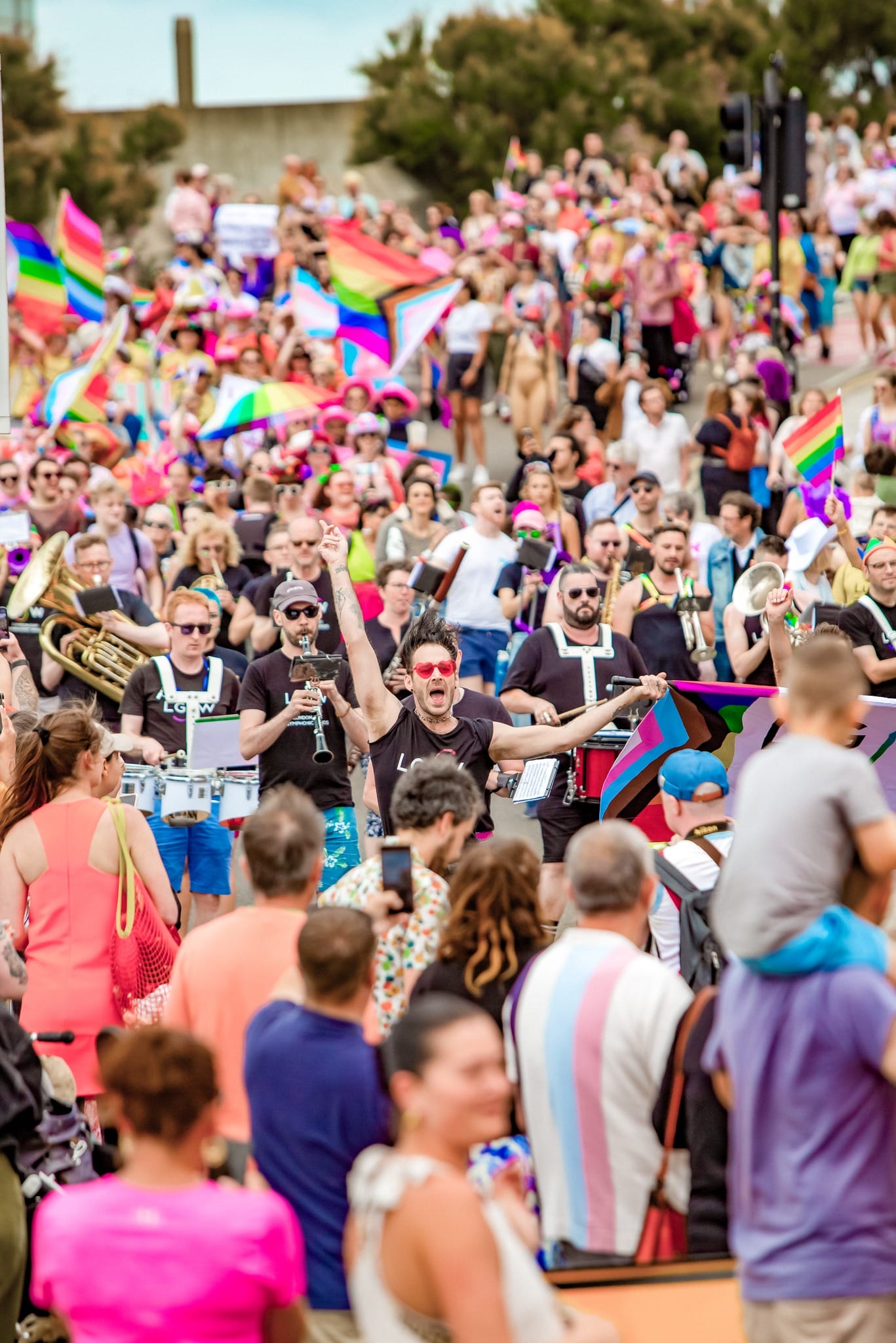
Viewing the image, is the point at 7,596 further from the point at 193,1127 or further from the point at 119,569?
the point at 193,1127

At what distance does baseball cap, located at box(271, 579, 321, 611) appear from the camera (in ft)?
26.2

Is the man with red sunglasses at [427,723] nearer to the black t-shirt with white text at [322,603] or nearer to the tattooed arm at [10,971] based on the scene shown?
the black t-shirt with white text at [322,603]

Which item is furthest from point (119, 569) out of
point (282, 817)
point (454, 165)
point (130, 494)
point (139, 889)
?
point (454, 165)

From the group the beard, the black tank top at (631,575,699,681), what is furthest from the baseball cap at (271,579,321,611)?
the black tank top at (631,575,699,681)

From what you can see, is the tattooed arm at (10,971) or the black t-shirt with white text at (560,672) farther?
the black t-shirt with white text at (560,672)

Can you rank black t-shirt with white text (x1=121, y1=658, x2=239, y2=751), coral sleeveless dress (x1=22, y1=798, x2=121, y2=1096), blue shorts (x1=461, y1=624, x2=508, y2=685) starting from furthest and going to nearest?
blue shorts (x1=461, y1=624, x2=508, y2=685)
black t-shirt with white text (x1=121, y1=658, x2=239, y2=751)
coral sleeveless dress (x1=22, y1=798, x2=121, y2=1096)

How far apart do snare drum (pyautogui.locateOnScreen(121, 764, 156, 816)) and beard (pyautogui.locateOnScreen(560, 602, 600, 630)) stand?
1.99 meters

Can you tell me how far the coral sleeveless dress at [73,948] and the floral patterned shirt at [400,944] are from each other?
122 cm

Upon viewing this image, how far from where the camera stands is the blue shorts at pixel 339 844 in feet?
25.8

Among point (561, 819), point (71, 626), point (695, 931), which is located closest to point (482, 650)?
point (71, 626)

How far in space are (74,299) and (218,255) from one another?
6499 millimetres

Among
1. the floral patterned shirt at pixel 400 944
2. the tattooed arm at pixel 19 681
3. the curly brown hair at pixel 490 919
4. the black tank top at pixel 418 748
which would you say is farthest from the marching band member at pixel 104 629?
the curly brown hair at pixel 490 919

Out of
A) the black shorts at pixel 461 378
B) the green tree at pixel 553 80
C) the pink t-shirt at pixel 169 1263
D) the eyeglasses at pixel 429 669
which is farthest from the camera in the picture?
the green tree at pixel 553 80

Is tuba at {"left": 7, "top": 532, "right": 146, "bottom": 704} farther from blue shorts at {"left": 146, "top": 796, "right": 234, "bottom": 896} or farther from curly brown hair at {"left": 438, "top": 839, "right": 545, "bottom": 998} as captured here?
curly brown hair at {"left": 438, "top": 839, "right": 545, "bottom": 998}
